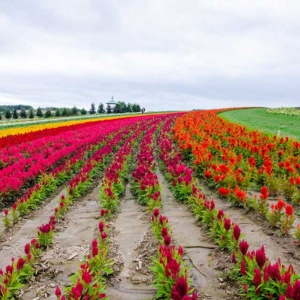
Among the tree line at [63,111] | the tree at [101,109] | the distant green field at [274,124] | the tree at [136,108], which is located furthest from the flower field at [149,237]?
the tree at [136,108]

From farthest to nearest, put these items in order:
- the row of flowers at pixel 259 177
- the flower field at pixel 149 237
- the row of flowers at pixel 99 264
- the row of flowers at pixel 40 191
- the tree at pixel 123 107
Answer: the tree at pixel 123 107 < the row of flowers at pixel 40 191 < the row of flowers at pixel 259 177 < the flower field at pixel 149 237 < the row of flowers at pixel 99 264

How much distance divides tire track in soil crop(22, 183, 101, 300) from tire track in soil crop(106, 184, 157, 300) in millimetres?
484

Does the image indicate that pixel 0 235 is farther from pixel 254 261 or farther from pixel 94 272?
pixel 254 261

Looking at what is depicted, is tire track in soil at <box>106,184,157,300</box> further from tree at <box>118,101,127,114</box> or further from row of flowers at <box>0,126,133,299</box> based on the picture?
tree at <box>118,101,127,114</box>

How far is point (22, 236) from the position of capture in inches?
202

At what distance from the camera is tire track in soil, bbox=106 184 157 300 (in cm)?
354

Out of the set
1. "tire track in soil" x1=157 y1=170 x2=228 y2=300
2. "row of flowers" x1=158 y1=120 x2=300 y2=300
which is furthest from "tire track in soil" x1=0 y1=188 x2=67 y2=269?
"row of flowers" x1=158 y1=120 x2=300 y2=300

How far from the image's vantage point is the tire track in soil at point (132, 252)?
3545 mm

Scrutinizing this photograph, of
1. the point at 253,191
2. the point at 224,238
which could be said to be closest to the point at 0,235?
the point at 224,238

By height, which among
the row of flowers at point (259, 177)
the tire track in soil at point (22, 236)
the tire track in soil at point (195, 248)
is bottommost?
the tire track in soil at point (22, 236)

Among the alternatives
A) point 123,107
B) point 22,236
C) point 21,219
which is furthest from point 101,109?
point 22,236

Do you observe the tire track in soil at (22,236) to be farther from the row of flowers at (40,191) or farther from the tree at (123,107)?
the tree at (123,107)

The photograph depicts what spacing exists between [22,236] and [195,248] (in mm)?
2668

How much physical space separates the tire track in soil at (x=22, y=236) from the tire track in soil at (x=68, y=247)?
0.39 meters
